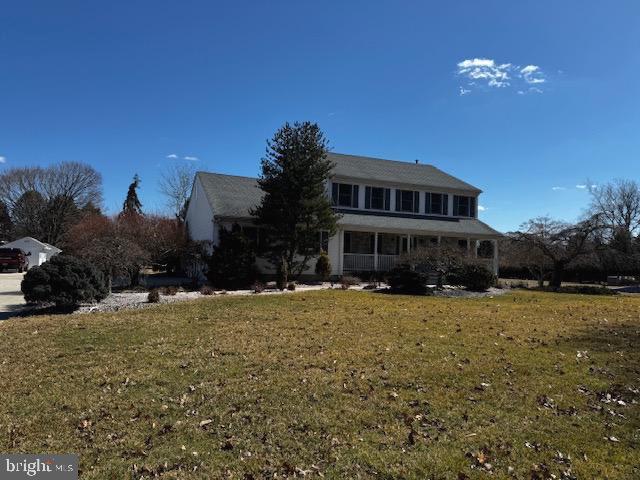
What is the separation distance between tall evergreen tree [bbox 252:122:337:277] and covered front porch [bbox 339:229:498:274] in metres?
3.45

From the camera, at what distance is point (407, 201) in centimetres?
2864

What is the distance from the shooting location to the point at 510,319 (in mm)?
11906

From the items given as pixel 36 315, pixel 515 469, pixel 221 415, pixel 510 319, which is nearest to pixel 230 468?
pixel 221 415

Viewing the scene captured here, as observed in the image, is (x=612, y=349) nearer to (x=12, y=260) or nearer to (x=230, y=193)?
(x=230, y=193)

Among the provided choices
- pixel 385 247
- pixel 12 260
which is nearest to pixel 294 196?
pixel 385 247

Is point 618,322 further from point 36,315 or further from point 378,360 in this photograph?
point 36,315

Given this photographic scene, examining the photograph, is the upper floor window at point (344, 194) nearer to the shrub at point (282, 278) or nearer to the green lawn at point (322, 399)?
the shrub at point (282, 278)

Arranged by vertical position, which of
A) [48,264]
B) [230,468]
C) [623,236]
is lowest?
[230,468]

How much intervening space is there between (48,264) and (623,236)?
34.2 m

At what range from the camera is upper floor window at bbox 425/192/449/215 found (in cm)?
2917

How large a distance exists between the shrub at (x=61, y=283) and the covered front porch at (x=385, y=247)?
14.0m

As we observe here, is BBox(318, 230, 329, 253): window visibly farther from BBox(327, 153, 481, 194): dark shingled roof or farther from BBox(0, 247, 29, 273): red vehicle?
BBox(0, 247, 29, 273): red vehicle

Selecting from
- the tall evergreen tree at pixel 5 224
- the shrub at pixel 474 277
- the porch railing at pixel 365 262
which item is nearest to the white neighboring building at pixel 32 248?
the tall evergreen tree at pixel 5 224

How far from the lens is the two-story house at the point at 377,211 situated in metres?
25.0
